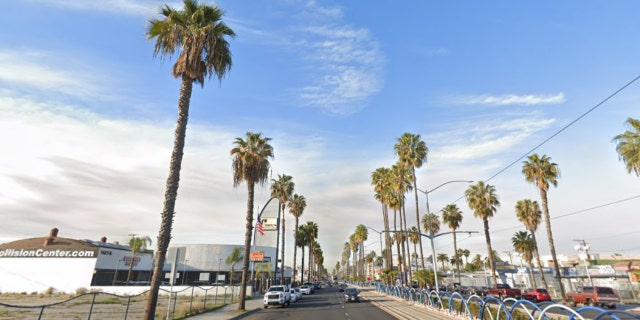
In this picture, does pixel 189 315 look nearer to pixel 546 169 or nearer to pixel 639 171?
pixel 639 171

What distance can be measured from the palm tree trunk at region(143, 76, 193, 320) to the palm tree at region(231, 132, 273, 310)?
11893mm

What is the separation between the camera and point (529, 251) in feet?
182

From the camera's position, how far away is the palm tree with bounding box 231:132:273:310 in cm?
2850

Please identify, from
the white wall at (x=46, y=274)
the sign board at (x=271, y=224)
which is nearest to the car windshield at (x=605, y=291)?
the sign board at (x=271, y=224)

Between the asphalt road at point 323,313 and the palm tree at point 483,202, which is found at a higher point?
the palm tree at point 483,202

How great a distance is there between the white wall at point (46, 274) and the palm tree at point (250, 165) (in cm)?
4976

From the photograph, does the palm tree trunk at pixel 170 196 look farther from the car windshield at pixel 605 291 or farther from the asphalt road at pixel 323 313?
the car windshield at pixel 605 291

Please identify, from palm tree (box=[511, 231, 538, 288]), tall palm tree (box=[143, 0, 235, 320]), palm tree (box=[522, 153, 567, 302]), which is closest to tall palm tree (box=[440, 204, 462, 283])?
palm tree (box=[511, 231, 538, 288])

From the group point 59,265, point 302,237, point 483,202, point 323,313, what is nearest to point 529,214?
point 483,202

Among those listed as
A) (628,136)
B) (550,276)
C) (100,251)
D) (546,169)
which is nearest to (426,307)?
(628,136)

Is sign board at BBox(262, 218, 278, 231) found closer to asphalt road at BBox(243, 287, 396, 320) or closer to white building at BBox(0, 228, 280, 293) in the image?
white building at BBox(0, 228, 280, 293)

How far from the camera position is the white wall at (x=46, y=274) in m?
59.7

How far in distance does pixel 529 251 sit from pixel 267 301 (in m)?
48.8

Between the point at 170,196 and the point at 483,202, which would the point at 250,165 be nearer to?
the point at 170,196
